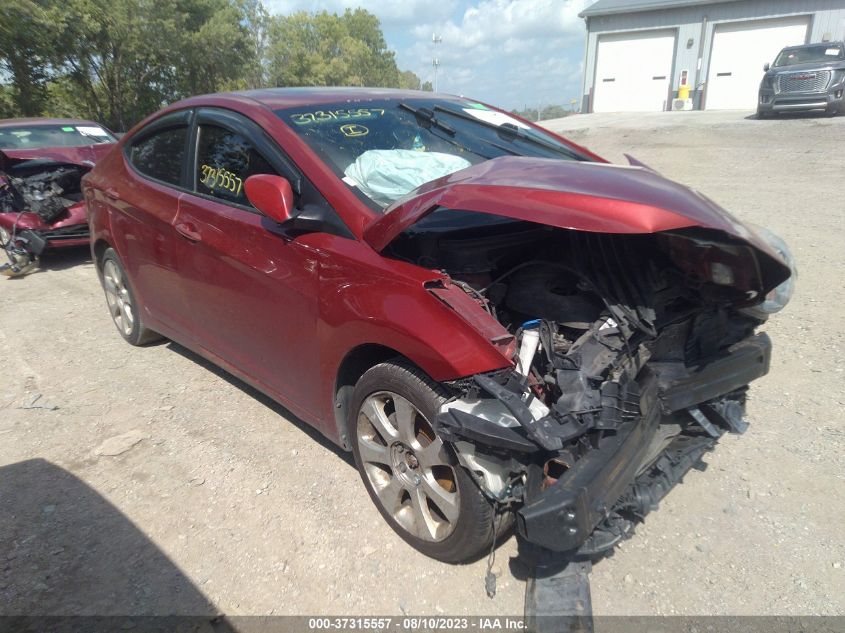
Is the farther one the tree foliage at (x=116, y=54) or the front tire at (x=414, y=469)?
the tree foliage at (x=116, y=54)

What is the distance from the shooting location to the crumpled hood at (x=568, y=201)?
1825 mm

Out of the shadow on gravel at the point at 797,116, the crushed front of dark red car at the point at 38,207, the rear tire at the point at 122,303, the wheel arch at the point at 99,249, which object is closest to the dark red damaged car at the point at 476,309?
the rear tire at the point at 122,303

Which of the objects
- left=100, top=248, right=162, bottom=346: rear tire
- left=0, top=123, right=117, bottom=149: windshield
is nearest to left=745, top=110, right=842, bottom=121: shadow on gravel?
left=0, top=123, right=117, bottom=149: windshield

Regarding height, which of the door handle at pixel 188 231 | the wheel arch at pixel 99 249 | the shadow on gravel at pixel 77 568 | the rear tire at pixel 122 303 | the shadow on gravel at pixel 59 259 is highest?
the door handle at pixel 188 231

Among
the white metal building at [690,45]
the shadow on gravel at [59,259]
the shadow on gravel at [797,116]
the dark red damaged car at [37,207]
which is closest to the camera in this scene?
the dark red damaged car at [37,207]

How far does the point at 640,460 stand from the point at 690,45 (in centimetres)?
2775

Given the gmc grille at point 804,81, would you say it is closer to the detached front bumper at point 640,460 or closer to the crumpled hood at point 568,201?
the detached front bumper at point 640,460

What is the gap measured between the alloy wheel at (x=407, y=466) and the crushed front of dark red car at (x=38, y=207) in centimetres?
602

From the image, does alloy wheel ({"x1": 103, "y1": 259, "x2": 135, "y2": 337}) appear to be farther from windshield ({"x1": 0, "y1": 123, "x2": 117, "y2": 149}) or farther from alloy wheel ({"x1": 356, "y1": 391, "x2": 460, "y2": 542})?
windshield ({"x1": 0, "y1": 123, "x2": 117, "y2": 149})

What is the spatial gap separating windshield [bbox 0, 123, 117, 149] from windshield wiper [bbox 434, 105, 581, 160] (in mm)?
7538

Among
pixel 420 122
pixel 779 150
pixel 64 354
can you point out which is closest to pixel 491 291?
pixel 420 122

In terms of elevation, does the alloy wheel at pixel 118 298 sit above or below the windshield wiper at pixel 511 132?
below

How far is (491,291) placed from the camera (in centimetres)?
243

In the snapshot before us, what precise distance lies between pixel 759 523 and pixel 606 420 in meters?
1.14
